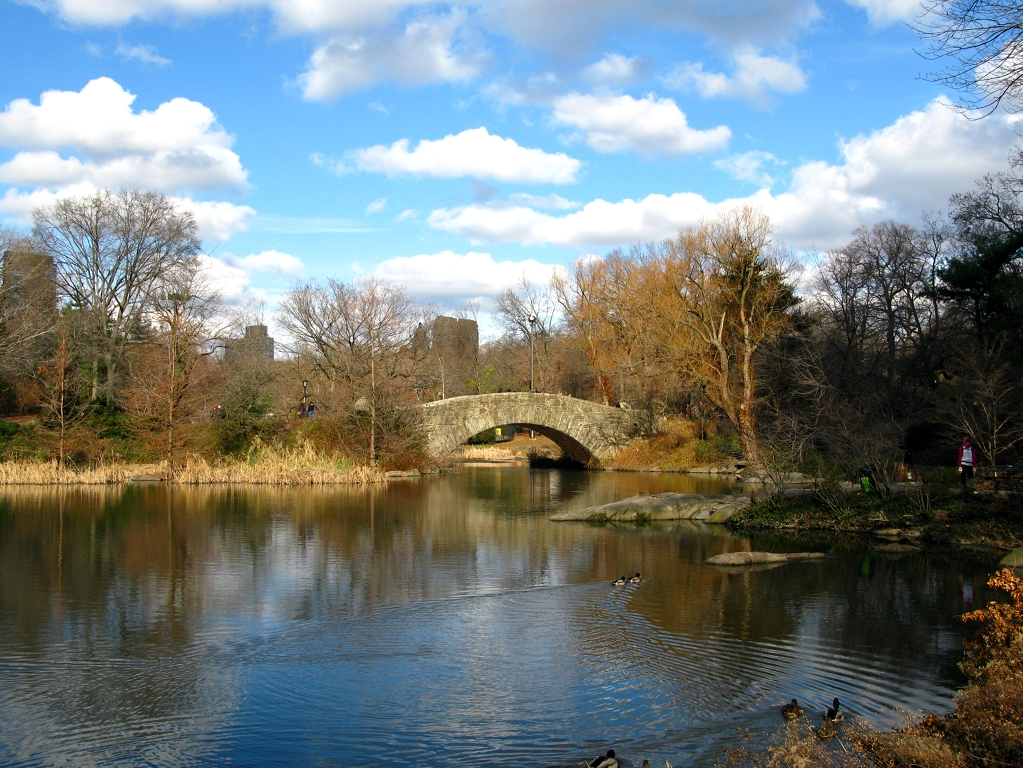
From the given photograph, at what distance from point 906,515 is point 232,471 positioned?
18.6m

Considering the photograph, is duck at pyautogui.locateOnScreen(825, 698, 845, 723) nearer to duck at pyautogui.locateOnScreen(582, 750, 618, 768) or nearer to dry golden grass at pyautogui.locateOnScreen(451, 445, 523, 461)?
duck at pyautogui.locateOnScreen(582, 750, 618, 768)

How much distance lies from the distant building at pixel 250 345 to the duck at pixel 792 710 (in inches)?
1402

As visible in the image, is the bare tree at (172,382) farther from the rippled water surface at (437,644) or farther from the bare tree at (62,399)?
the rippled water surface at (437,644)

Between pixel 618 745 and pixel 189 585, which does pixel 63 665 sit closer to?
pixel 189 585

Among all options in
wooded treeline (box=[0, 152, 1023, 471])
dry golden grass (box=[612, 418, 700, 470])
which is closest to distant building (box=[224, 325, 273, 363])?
wooded treeline (box=[0, 152, 1023, 471])

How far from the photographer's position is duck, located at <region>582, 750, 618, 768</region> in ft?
18.5

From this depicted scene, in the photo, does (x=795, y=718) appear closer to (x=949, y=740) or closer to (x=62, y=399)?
(x=949, y=740)

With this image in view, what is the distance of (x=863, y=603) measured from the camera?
10.7 meters

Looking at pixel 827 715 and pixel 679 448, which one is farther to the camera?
pixel 679 448

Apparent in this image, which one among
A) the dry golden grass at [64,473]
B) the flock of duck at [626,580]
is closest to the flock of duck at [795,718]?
the flock of duck at [626,580]

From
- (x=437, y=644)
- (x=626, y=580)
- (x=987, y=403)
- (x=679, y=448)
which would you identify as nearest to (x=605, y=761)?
(x=437, y=644)

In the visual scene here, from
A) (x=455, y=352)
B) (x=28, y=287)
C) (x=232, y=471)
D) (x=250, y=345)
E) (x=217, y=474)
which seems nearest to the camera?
(x=217, y=474)

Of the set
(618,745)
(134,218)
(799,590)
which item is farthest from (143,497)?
(134,218)

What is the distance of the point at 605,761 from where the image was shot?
570 centimetres
